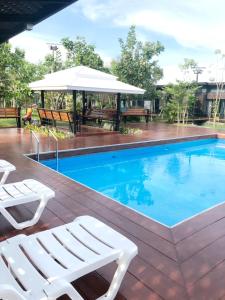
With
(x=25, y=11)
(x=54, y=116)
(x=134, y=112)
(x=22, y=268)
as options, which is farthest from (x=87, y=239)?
(x=134, y=112)

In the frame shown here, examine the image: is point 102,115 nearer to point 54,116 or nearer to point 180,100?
point 54,116

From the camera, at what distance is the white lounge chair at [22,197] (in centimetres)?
272

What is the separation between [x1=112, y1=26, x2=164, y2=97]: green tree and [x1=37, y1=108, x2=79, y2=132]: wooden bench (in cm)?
718

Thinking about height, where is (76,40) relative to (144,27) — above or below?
below

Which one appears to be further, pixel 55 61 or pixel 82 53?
pixel 55 61

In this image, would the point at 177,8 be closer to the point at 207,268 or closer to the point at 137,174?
the point at 137,174

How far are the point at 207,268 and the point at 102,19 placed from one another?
2386 cm

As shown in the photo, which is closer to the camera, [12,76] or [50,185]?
[50,185]

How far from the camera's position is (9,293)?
139cm

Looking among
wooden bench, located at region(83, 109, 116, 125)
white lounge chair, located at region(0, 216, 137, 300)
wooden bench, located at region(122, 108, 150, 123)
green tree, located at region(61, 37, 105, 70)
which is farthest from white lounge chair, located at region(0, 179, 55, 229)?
green tree, located at region(61, 37, 105, 70)

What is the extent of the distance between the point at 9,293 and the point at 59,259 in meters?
0.43

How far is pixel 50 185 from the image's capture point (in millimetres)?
4359

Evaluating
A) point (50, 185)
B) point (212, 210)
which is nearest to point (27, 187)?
point (50, 185)

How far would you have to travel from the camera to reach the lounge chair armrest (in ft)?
4.50
